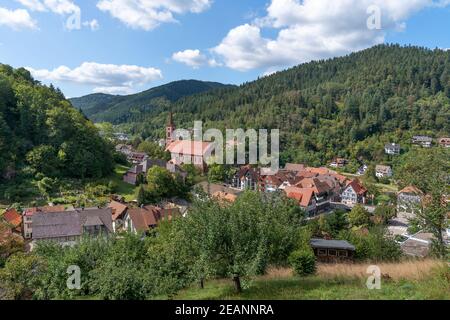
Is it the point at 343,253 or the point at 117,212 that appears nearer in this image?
the point at 343,253

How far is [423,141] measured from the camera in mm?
74500

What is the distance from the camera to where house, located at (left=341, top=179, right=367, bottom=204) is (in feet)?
161

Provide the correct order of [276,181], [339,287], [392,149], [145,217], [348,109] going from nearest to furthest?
[339,287] < [145,217] < [276,181] < [392,149] < [348,109]

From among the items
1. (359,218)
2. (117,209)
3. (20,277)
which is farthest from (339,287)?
(359,218)

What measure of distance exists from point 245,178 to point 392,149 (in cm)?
3769

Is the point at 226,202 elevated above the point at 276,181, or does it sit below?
above

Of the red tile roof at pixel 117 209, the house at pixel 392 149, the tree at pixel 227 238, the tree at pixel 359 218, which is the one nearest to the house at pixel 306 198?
the tree at pixel 359 218

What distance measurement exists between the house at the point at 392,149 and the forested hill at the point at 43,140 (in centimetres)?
5568

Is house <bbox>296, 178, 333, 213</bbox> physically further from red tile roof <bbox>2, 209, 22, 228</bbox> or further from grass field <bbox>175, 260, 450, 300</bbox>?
grass field <bbox>175, 260, 450, 300</bbox>

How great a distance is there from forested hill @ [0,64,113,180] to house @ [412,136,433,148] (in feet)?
212

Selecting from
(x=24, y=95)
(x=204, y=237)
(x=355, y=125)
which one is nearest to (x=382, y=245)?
(x=204, y=237)

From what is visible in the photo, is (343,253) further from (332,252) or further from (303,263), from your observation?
(303,263)

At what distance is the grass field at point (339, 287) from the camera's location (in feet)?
24.3

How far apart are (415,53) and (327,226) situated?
444ft
